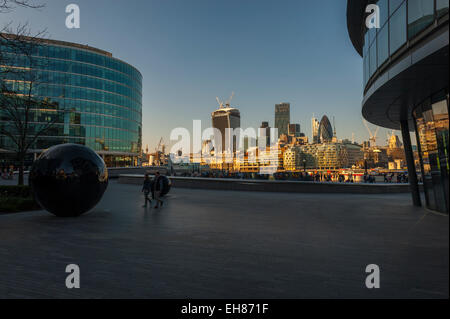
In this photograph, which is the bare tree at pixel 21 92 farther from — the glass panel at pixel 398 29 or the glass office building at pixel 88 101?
the glass office building at pixel 88 101

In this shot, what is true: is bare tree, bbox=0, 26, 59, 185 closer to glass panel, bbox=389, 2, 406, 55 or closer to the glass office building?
glass panel, bbox=389, 2, 406, 55

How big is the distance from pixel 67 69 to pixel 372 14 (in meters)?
70.8

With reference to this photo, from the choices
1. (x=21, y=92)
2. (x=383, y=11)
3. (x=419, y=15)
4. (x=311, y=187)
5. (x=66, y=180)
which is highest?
(x=21, y=92)

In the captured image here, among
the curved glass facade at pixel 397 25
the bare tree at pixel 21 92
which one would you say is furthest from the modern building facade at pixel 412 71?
the bare tree at pixel 21 92

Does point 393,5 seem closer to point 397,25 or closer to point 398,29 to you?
point 397,25

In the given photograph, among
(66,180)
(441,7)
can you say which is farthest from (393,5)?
(66,180)

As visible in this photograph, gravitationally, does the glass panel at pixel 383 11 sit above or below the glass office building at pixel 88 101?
below

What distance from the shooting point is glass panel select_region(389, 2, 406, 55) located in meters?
8.63

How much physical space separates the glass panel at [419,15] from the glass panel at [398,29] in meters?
0.40

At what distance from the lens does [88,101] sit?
69.1 meters

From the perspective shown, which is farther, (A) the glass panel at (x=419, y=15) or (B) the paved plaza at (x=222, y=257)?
(A) the glass panel at (x=419, y=15)

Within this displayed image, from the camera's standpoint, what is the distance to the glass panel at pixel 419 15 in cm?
702

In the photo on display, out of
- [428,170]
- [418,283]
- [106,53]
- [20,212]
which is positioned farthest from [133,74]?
[418,283]

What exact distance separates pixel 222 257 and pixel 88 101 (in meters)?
73.1
